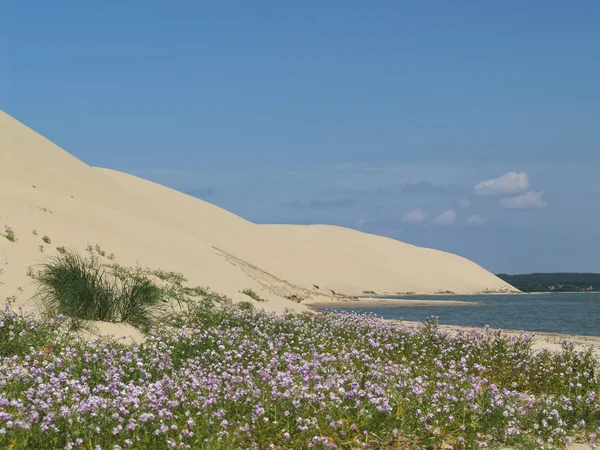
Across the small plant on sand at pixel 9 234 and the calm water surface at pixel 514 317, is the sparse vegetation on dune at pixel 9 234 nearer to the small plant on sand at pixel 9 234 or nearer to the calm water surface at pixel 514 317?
the small plant on sand at pixel 9 234

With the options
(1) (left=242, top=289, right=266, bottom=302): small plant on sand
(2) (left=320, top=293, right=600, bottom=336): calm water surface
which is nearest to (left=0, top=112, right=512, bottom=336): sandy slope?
(1) (left=242, top=289, right=266, bottom=302): small plant on sand

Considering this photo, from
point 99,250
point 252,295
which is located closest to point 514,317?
point 252,295

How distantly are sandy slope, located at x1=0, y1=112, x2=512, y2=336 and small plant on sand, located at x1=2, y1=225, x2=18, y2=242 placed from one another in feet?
0.57

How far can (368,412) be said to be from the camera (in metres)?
7.48

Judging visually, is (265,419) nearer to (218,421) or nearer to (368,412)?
(218,421)

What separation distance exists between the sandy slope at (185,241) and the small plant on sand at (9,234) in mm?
175

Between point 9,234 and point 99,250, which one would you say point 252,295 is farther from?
point 9,234

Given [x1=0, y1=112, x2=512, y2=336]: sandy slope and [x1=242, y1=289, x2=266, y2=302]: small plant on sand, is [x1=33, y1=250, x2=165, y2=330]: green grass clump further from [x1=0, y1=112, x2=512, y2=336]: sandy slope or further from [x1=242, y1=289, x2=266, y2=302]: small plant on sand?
[x1=242, y1=289, x2=266, y2=302]: small plant on sand

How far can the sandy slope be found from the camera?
24.7 m

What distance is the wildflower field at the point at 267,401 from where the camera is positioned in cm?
666

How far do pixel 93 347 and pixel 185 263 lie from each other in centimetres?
1722

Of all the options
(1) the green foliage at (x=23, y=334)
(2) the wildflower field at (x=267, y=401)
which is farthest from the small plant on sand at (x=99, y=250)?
(2) the wildflower field at (x=267, y=401)

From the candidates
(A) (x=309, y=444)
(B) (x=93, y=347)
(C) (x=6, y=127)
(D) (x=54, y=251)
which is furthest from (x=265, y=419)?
(C) (x=6, y=127)

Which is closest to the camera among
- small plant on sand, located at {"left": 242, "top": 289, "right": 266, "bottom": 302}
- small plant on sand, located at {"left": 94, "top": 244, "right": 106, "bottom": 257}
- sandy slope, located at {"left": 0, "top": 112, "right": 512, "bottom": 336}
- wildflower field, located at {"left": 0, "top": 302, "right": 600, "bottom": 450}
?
wildflower field, located at {"left": 0, "top": 302, "right": 600, "bottom": 450}
